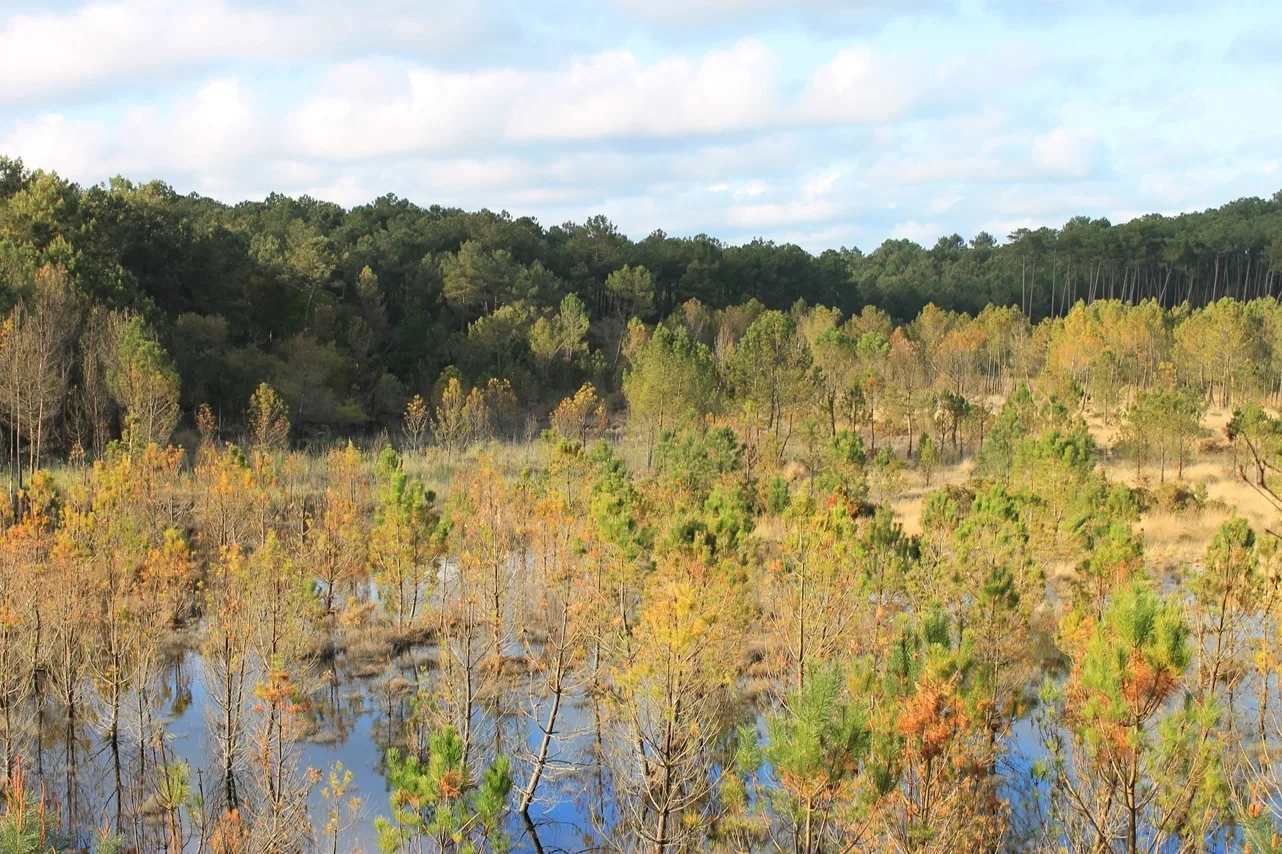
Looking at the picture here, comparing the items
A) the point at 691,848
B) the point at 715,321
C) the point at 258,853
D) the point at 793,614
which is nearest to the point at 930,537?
the point at 793,614

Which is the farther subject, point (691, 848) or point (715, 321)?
point (715, 321)

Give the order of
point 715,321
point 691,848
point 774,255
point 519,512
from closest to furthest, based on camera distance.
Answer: point 691,848
point 519,512
point 715,321
point 774,255

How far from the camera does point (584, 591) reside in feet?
65.5

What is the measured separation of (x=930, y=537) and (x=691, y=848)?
30.7 ft

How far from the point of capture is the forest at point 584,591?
12695 millimetres

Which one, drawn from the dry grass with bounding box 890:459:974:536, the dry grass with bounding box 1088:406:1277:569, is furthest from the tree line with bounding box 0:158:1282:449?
the dry grass with bounding box 1088:406:1277:569

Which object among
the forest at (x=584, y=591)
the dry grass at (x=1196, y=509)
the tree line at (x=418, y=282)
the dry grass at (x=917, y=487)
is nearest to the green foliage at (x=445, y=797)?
the forest at (x=584, y=591)

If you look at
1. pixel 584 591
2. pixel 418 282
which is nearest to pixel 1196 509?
pixel 584 591

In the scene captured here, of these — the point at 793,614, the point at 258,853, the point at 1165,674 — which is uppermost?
the point at 1165,674

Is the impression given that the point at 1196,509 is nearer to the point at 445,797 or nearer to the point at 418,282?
the point at 445,797

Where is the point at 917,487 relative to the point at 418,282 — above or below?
below

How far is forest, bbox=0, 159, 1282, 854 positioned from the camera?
12695mm

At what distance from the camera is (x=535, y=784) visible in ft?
58.7

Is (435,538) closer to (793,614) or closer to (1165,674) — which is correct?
(793,614)
